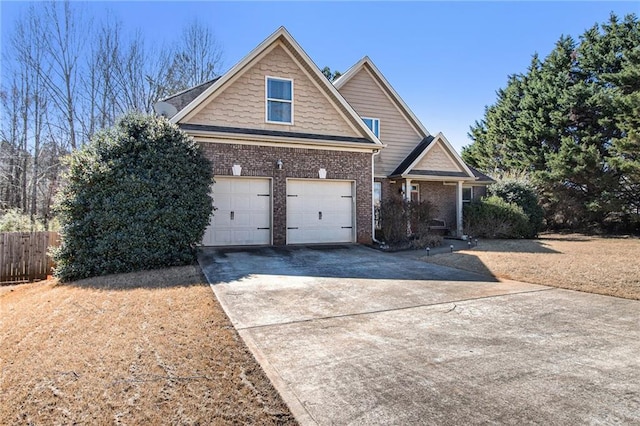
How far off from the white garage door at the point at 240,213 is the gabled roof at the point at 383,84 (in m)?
7.68

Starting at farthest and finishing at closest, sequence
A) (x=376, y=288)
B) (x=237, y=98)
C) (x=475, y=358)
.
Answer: (x=237, y=98)
(x=376, y=288)
(x=475, y=358)

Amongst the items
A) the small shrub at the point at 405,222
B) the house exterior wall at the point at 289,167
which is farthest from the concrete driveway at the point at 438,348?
the small shrub at the point at 405,222

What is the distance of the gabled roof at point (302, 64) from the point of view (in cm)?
1145

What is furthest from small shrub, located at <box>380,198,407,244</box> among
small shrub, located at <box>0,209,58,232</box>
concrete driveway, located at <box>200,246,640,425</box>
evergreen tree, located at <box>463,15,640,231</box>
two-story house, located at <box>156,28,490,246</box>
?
evergreen tree, located at <box>463,15,640,231</box>

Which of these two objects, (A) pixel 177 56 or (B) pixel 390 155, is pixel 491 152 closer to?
(B) pixel 390 155

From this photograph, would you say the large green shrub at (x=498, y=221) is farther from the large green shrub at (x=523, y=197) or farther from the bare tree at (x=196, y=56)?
the bare tree at (x=196, y=56)

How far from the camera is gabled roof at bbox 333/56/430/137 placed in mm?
17203

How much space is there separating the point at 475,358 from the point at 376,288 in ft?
11.1

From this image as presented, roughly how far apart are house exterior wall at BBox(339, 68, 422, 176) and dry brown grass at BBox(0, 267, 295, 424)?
13189 millimetres

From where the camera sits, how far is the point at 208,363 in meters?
3.79

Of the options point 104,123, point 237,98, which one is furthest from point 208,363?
point 104,123

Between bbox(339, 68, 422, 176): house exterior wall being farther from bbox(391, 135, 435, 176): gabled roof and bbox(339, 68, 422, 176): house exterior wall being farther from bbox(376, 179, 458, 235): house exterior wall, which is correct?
bbox(376, 179, 458, 235): house exterior wall

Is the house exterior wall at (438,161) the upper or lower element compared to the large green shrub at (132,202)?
upper

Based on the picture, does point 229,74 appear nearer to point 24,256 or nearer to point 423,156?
point 24,256
